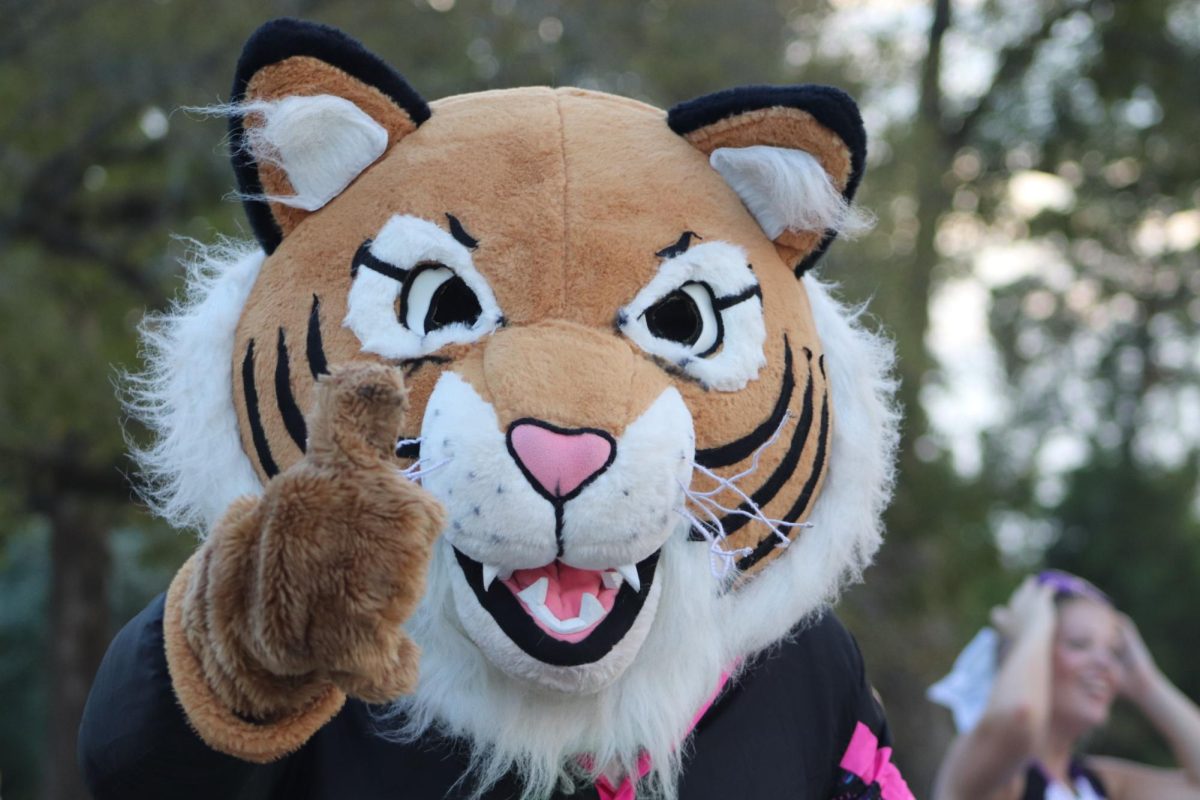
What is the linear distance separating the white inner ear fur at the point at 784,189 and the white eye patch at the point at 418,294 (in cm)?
47

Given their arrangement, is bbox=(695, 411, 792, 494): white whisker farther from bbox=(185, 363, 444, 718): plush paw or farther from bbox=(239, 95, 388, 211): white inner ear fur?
bbox=(239, 95, 388, 211): white inner ear fur

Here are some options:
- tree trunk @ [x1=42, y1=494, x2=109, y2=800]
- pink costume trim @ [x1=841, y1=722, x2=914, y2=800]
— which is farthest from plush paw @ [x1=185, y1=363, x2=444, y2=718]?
tree trunk @ [x1=42, y1=494, x2=109, y2=800]

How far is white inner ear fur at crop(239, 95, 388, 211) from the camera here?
199 centimetres

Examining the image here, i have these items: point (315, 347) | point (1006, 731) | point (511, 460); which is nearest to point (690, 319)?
point (511, 460)

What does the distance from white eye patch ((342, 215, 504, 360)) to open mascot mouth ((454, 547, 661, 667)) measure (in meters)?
0.32

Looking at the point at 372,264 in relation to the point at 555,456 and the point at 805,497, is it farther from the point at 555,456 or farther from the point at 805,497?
the point at 805,497

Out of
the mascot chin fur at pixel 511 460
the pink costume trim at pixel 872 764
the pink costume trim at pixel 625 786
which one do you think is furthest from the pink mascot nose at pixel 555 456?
the pink costume trim at pixel 872 764

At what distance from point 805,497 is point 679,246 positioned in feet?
1.48

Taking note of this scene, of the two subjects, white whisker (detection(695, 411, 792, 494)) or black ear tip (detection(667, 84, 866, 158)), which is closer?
white whisker (detection(695, 411, 792, 494))

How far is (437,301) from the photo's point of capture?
193 centimetres

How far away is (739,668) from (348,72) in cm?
111

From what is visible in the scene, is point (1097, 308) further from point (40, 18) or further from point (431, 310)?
point (431, 310)

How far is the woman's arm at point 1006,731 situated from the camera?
3.76m

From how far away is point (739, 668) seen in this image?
2.08 metres
